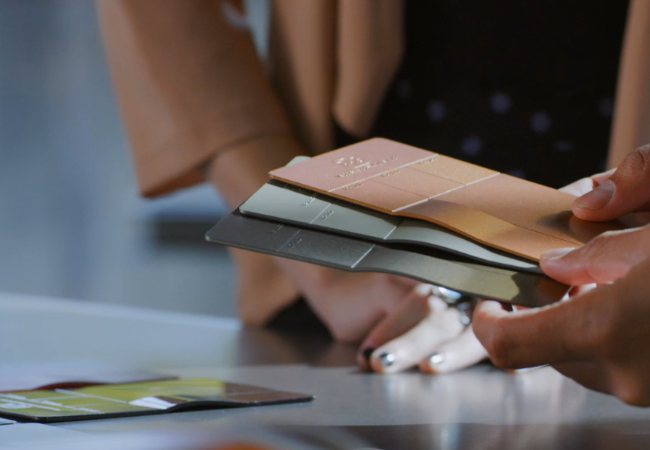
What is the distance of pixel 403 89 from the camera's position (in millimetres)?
875

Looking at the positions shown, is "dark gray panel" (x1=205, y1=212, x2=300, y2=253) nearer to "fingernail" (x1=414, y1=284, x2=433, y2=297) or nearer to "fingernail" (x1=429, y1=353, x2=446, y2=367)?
"fingernail" (x1=429, y1=353, x2=446, y2=367)

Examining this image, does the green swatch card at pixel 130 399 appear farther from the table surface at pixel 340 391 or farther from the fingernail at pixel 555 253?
the fingernail at pixel 555 253

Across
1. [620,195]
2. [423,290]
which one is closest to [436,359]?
[423,290]

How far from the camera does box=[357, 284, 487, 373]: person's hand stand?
1.98ft

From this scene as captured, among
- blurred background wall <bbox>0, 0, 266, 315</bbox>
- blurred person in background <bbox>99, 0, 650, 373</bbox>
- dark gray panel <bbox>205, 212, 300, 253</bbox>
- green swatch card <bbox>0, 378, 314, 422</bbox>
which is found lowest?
green swatch card <bbox>0, 378, 314, 422</bbox>

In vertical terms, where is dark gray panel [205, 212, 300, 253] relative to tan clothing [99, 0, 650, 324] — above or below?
below

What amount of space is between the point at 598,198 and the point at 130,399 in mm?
238

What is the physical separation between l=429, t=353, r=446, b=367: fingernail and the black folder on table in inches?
9.9

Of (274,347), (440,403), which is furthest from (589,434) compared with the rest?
(274,347)

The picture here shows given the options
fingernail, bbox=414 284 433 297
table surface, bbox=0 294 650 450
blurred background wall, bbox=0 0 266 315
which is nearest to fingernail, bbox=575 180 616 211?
table surface, bbox=0 294 650 450

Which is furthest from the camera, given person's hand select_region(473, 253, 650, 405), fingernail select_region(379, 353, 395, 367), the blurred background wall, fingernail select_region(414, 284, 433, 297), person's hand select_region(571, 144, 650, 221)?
the blurred background wall

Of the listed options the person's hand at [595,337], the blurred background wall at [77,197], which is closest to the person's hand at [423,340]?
the person's hand at [595,337]

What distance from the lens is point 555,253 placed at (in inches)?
13.7

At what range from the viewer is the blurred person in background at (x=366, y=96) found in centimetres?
80
